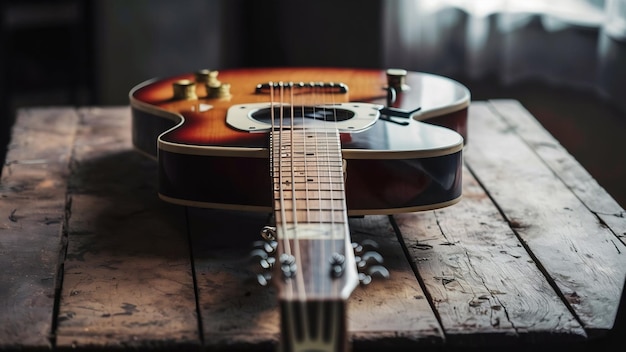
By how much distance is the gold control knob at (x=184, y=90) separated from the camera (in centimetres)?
146

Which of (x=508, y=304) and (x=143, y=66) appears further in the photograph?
(x=143, y=66)

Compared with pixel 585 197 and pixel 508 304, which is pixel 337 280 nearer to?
pixel 508 304

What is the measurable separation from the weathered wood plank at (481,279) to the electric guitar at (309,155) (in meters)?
0.07

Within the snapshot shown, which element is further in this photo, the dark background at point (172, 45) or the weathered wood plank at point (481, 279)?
the dark background at point (172, 45)

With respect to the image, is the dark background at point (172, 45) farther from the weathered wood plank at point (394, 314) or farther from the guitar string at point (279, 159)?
the weathered wood plank at point (394, 314)

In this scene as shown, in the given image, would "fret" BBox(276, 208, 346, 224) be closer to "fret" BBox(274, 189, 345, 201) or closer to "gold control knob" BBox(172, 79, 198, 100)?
"fret" BBox(274, 189, 345, 201)

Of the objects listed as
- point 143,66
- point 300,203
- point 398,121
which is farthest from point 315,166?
point 143,66

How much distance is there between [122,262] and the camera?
1.13 meters

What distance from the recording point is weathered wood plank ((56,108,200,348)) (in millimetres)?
953

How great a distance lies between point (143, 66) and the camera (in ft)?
9.41

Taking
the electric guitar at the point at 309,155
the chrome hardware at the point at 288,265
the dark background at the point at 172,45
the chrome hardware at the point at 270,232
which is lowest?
the dark background at the point at 172,45

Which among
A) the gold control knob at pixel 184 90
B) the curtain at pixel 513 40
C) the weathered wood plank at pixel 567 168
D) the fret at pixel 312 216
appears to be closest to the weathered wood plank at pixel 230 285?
the fret at pixel 312 216

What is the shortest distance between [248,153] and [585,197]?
21.5 inches

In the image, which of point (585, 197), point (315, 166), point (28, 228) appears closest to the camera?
point (315, 166)
